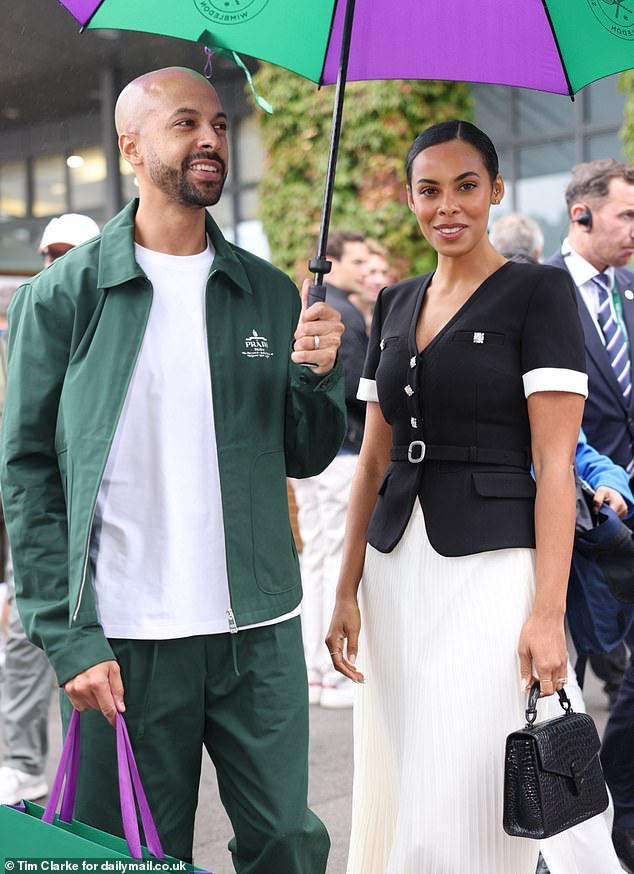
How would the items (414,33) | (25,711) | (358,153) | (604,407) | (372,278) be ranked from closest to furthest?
1. (414,33)
2. (604,407)
3. (25,711)
4. (372,278)
5. (358,153)

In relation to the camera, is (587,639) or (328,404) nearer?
(328,404)

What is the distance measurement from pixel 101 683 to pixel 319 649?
3.90m

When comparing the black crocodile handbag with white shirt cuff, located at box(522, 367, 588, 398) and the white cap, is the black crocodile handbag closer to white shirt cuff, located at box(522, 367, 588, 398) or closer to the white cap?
white shirt cuff, located at box(522, 367, 588, 398)

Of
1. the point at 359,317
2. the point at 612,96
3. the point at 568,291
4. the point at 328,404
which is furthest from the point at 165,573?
the point at 612,96

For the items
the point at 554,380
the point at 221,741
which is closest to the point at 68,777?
the point at 221,741

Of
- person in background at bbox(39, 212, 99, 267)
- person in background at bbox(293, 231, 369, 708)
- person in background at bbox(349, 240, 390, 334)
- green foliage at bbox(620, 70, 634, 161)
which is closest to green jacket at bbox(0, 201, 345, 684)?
person in background at bbox(39, 212, 99, 267)

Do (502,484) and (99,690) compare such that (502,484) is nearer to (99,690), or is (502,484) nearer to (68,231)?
(99,690)

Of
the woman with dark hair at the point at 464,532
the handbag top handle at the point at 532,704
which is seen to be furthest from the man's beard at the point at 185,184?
the handbag top handle at the point at 532,704

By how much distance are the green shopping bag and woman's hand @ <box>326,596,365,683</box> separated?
0.79m

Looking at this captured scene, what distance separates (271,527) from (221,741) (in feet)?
1.54

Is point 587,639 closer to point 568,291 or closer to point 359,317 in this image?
point 568,291

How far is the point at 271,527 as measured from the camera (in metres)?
2.44

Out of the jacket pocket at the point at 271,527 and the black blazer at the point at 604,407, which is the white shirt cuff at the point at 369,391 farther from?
the black blazer at the point at 604,407

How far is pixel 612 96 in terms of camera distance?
13.0m
